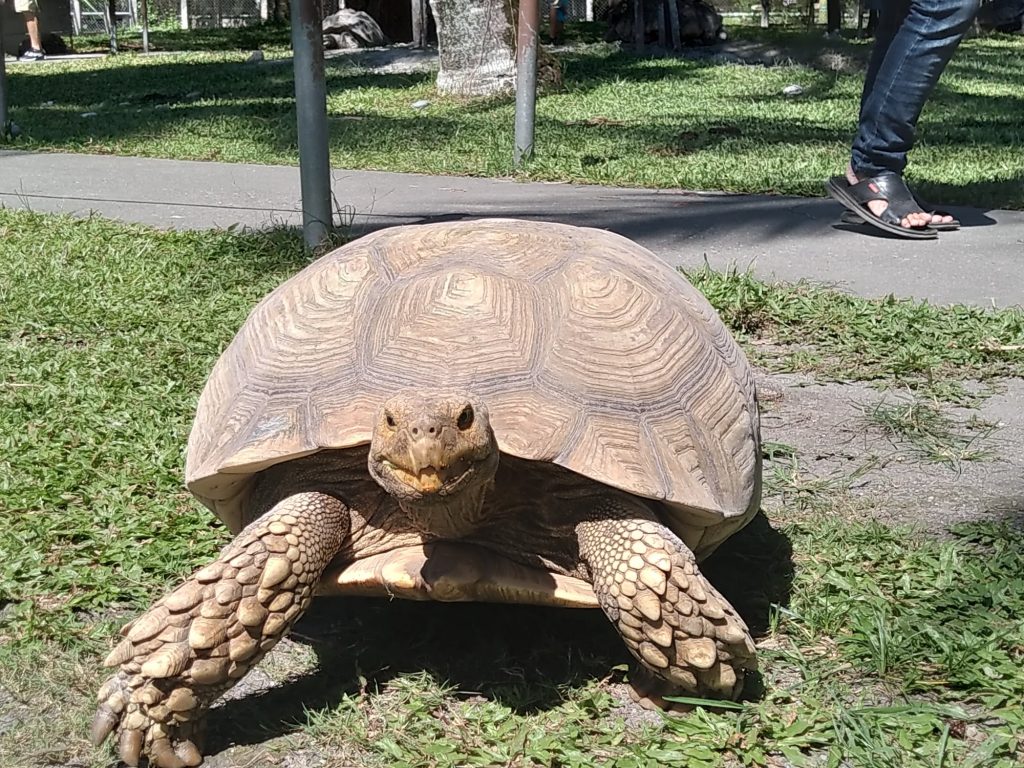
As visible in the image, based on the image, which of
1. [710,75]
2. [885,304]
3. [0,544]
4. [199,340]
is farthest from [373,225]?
[710,75]

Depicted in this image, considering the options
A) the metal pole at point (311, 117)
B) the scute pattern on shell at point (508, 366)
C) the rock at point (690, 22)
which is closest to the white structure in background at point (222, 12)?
the rock at point (690, 22)

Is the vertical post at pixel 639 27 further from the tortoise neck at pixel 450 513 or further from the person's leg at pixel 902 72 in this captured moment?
the tortoise neck at pixel 450 513

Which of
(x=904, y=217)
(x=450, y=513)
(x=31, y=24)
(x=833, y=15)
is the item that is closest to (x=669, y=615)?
(x=450, y=513)

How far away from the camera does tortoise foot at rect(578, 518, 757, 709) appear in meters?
1.98

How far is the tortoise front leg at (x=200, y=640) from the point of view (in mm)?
1904

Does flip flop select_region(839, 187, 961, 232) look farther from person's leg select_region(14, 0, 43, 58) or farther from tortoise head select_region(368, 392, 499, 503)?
person's leg select_region(14, 0, 43, 58)

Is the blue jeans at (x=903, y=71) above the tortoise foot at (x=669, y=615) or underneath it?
above

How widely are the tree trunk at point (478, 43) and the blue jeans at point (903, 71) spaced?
6.65 m

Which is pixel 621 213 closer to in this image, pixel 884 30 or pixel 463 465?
pixel 884 30

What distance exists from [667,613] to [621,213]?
413cm

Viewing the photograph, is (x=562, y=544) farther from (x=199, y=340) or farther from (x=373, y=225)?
(x=373, y=225)

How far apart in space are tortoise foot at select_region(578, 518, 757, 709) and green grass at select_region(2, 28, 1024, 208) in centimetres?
461

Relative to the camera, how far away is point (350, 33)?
1797 centimetres

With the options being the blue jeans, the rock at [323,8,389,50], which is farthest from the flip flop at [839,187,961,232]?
the rock at [323,8,389,50]
